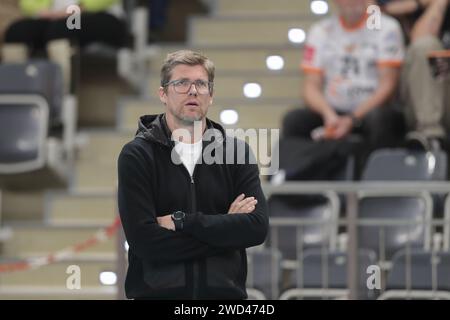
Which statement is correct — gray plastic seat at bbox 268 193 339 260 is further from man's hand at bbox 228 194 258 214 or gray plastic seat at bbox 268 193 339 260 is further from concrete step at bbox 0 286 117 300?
man's hand at bbox 228 194 258 214

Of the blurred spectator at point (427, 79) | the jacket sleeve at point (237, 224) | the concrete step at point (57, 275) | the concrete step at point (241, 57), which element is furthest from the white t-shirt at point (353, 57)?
the jacket sleeve at point (237, 224)

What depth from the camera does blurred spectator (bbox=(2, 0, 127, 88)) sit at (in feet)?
25.4

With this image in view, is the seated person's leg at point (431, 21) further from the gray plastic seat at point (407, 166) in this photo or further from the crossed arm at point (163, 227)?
the crossed arm at point (163, 227)

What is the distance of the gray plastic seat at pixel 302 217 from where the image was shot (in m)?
6.05

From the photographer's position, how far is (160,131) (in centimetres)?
315

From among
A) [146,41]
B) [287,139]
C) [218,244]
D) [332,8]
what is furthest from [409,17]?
[218,244]

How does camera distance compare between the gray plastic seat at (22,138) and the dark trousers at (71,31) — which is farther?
the dark trousers at (71,31)

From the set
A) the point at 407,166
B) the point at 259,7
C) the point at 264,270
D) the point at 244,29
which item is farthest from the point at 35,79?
the point at 407,166

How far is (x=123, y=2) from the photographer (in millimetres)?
8125

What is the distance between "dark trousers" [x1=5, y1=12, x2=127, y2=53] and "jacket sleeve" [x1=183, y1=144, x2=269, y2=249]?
461 centimetres

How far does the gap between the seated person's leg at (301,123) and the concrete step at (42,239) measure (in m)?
1.42

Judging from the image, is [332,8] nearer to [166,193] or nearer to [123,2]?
[123,2]

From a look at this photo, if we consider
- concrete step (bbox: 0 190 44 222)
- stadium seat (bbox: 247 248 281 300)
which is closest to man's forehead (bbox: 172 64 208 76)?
stadium seat (bbox: 247 248 281 300)
